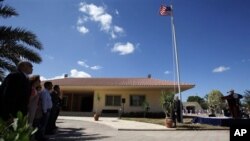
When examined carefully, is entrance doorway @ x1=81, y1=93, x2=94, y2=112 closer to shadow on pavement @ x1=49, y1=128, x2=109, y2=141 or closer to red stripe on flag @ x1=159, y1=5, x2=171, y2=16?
red stripe on flag @ x1=159, y1=5, x2=171, y2=16

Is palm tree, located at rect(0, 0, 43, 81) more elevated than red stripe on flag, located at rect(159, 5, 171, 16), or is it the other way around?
red stripe on flag, located at rect(159, 5, 171, 16)

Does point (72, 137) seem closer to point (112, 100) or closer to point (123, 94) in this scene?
point (123, 94)

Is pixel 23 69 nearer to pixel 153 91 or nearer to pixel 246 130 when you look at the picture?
pixel 246 130

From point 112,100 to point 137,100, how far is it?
9.28ft

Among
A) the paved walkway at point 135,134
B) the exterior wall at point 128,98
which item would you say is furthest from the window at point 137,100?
the paved walkway at point 135,134

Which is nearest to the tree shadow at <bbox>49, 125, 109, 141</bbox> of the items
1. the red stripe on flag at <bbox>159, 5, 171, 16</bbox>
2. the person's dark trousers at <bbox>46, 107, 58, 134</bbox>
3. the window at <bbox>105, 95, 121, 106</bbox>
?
the person's dark trousers at <bbox>46, 107, 58, 134</bbox>

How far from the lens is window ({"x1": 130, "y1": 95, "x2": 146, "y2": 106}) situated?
2952 centimetres

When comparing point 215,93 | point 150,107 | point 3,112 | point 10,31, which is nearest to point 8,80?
point 3,112

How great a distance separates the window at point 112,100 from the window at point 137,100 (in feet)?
4.79

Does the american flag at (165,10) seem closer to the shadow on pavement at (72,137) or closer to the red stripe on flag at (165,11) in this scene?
A: the red stripe on flag at (165,11)

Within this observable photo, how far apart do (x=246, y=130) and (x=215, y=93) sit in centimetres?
8377

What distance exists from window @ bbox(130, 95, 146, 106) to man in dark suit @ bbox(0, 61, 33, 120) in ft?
83.8

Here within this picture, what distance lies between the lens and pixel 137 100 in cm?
2967

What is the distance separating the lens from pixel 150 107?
2911 centimetres
